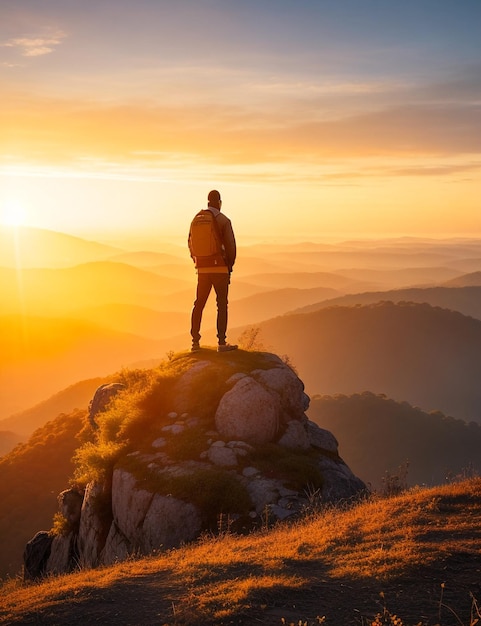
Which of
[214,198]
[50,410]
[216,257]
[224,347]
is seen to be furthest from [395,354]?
[214,198]

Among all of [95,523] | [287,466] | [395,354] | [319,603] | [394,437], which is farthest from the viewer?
[395,354]

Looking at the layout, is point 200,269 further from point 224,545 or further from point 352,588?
point 352,588

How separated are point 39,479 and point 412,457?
51.9 m

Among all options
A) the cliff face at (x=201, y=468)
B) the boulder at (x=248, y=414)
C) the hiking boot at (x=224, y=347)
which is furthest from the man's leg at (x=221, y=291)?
the boulder at (x=248, y=414)

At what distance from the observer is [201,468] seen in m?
11.4

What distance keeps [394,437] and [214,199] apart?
72.2 meters

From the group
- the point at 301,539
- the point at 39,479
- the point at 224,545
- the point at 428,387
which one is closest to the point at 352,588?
the point at 301,539

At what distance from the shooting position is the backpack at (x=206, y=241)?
13.7m

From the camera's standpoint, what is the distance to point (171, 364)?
1534 centimetres

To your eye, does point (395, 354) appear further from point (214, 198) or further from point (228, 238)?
point (214, 198)

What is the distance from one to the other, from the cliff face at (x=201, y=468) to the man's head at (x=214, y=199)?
3.89m

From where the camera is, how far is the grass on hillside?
5980 millimetres

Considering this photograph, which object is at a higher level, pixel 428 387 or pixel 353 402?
pixel 353 402

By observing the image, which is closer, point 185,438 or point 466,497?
point 466,497
